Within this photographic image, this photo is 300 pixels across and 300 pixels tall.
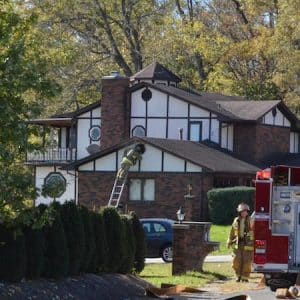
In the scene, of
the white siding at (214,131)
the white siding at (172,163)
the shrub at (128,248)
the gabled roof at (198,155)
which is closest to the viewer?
the shrub at (128,248)

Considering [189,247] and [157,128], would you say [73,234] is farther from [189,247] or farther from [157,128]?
[157,128]

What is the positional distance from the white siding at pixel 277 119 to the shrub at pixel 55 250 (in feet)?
128

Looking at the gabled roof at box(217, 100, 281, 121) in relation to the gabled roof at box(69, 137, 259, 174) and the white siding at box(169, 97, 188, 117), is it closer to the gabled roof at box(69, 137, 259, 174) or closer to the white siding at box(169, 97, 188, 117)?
the gabled roof at box(69, 137, 259, 174)

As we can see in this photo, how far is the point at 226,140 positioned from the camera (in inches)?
2218

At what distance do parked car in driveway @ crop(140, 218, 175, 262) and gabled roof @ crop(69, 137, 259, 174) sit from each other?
46.6 ft

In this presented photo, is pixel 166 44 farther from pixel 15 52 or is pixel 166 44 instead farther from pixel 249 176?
pixel 15 52

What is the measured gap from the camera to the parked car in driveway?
3425 centimetres

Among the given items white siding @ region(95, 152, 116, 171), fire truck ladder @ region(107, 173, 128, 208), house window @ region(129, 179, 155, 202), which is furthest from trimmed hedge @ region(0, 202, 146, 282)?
white siding @ region(95, 152, 116, 171)

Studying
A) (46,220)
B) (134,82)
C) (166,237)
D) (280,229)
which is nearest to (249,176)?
(134,82)

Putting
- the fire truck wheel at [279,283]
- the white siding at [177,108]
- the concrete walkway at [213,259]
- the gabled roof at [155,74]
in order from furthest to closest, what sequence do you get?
1. the gabled roof at [155,74]
2. the white siding at [177,108]
3. the concrete walkway at [213,259]
4. the fire truck wheel at [279,283]

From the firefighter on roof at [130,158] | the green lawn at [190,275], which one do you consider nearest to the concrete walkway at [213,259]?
the green lawn at [190,275]

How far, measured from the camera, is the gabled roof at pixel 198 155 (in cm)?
4925

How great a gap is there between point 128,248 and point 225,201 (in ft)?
84.0

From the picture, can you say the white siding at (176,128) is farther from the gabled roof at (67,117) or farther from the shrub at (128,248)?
the shrub at (128,248)
